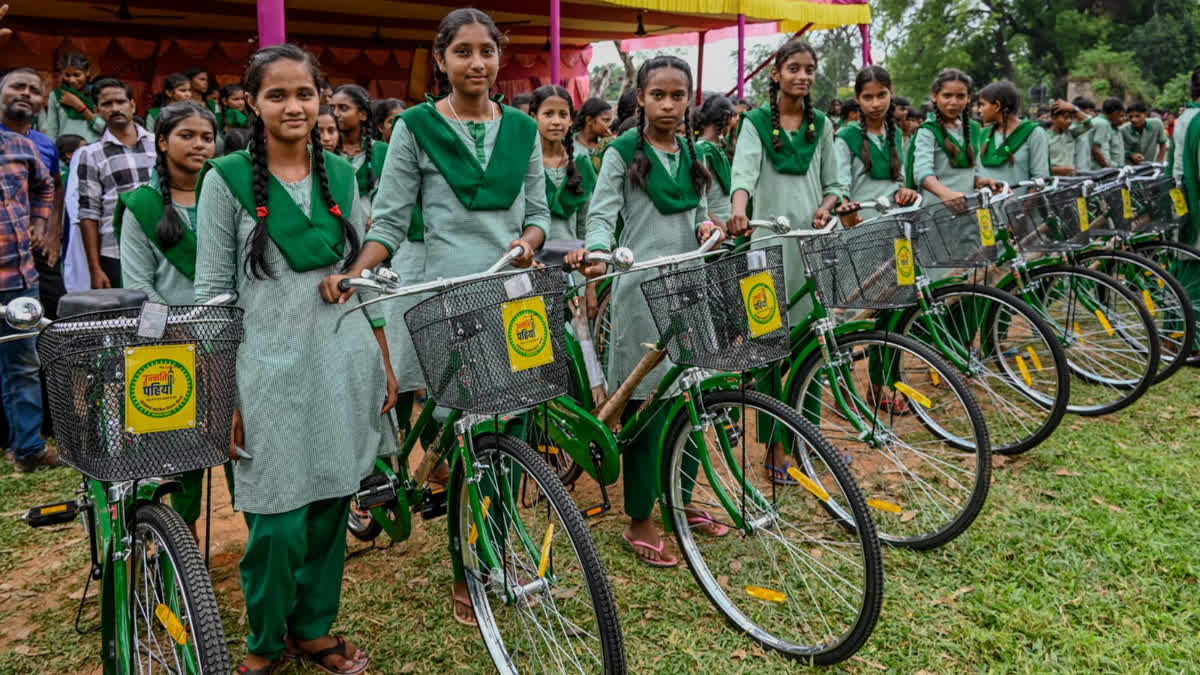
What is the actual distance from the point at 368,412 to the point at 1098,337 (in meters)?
4.28

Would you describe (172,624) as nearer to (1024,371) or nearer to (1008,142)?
(1024,371)

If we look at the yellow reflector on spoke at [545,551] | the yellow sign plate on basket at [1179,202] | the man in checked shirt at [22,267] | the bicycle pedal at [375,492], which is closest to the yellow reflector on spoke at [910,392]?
the yellow reflector on spoke at [545,551]

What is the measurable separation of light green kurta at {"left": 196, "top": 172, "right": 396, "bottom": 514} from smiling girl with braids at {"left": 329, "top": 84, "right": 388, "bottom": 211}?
235 centimetres

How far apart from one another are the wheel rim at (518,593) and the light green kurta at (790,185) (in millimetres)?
1767

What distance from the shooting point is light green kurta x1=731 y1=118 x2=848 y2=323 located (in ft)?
12.2

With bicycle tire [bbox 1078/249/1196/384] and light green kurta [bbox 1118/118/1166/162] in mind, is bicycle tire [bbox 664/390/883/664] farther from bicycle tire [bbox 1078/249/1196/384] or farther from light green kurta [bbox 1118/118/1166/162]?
light green kurta [bbox 1118/118/1166/162]

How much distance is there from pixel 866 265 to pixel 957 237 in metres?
1.02

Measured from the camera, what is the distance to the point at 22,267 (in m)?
4.29

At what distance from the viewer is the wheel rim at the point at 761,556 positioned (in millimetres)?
2648

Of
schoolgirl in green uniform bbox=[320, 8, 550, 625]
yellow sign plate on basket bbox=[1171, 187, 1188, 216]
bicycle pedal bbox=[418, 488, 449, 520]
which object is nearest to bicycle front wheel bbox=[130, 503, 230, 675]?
bicycle pedal bbox=[418, 488, 449, 520]

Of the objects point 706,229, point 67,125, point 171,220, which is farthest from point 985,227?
point 67,125

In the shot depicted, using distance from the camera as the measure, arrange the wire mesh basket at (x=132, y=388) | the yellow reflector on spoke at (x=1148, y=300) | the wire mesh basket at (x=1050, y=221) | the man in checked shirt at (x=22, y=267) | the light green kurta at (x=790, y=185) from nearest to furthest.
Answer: the wire mesh basket at (x=132, y=388), the light green kurta at (x=790, y=185), the man in checked shirt at (x=22, y=267), the wire mesh basket at (x=1050, y=221), the yellow reflector on spoke at (x=1148, y=300)

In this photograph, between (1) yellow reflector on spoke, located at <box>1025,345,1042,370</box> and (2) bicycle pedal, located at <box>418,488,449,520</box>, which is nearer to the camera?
(2) bicycle pedal, located at <box>418,488,449,520</box>

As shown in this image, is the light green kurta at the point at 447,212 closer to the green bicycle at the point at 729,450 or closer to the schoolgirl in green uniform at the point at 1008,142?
the green bicycle at the point at 729,450
